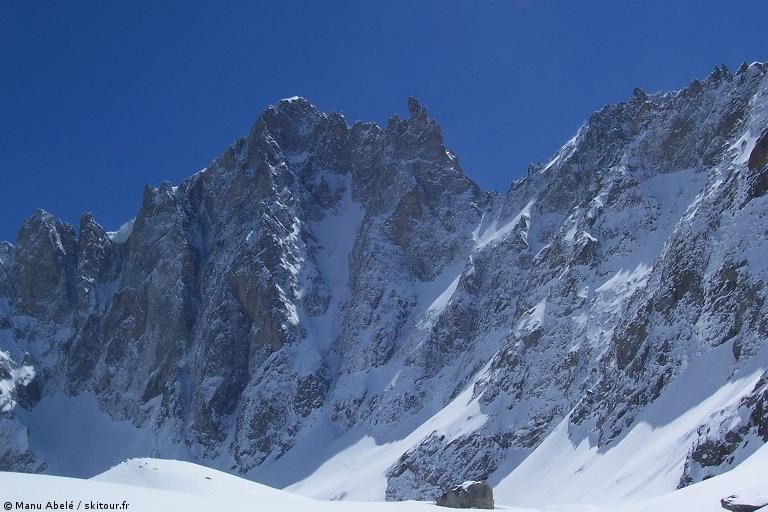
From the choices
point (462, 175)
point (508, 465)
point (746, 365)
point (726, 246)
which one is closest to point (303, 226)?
point (462, 175)

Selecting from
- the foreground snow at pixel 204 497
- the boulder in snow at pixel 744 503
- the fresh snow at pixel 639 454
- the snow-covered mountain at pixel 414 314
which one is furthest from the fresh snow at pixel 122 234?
the boulder in snow at pixel 744 503

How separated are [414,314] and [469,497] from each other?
297 ft

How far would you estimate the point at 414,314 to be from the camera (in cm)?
13900

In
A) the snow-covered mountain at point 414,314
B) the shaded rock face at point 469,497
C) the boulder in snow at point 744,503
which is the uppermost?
the snow-covered mountain at point 414,314

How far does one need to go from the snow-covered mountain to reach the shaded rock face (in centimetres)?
1628

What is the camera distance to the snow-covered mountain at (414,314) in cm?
7631

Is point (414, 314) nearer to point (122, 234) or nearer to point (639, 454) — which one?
point (639, 454)

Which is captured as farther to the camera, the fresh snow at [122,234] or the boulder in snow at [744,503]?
the fresh snow at [122,234]

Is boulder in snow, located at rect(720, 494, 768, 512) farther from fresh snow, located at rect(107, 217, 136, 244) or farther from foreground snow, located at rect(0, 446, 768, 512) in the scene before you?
fresh snow, located at rect(107, 217, 136, 244)

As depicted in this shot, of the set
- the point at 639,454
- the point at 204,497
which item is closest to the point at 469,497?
the point at 204,497

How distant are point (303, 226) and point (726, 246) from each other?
98.3 meters

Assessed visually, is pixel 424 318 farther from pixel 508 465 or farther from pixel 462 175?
pixel 508 465

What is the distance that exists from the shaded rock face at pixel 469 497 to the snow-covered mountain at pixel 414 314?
16.3 m

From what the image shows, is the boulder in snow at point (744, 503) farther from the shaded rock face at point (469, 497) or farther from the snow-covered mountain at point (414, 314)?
the snow-covered mountain at point (414, 314)
